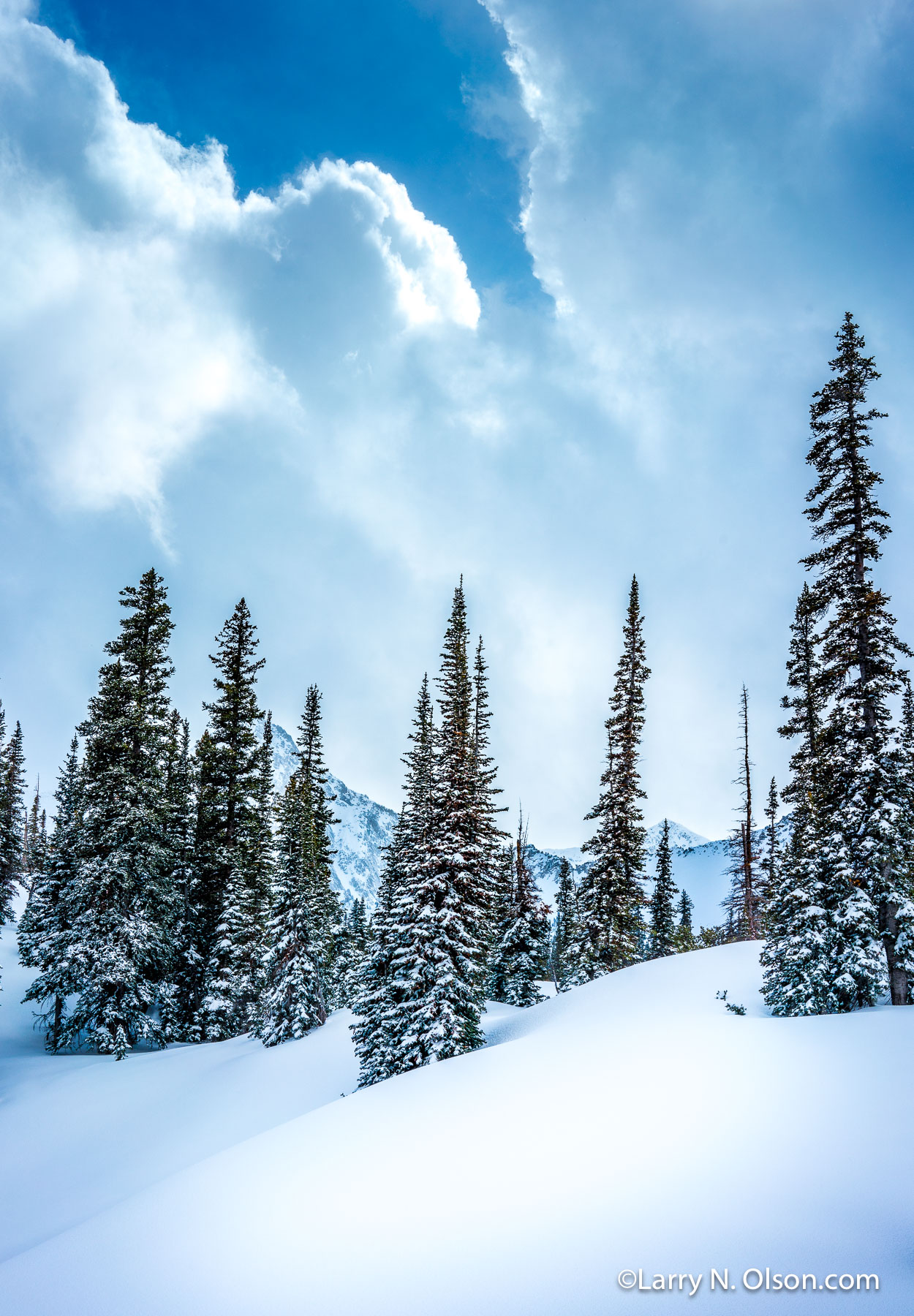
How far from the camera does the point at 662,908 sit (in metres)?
44.6

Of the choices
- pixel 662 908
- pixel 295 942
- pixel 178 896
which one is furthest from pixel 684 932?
pixel 178 896

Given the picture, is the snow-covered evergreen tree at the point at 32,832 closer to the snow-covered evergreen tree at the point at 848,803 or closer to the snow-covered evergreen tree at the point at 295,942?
the snow-covered evergreen tree at the point at 295,942

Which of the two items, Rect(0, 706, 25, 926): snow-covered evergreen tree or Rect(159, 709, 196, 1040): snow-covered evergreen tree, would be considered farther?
Rect(0, 706, 25, 926): snow-covered evergreen tree

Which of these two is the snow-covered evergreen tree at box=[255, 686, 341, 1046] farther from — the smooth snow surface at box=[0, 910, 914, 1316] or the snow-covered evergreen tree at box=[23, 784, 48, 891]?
the snow-covered evergreen tree at box=[23, 784, 48, 891]

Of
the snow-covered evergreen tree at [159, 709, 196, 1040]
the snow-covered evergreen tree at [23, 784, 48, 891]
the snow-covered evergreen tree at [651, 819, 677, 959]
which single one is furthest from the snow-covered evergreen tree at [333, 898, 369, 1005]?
the snow-covered evergreen tree at [23, 784, 48, 891]

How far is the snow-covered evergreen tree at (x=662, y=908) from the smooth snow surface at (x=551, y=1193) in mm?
35948

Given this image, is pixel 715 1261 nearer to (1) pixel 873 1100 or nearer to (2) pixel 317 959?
(1) pixel 873 1100

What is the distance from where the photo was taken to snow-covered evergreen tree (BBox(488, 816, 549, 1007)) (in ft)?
102

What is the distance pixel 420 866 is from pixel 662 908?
35099 millimetres

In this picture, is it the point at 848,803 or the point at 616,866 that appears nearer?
the point at 848,803

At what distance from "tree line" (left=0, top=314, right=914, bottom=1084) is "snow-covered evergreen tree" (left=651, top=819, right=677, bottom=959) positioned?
8.01 m

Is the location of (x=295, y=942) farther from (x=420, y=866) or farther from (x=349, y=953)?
(x=349, y=953)

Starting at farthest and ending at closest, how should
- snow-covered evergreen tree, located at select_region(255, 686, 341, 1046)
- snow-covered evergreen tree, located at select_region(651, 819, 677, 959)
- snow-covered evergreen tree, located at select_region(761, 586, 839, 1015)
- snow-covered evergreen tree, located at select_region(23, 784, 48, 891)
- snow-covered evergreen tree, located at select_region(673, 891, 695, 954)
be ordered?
snow-covered evergreen tree, located at select_region(23, 784, 48, 891), snow-covered evergreen tree, located at select_region(673, 891, 695, 954), snow-covered evergreen tree, located at select_region(651, 819, 677, 959), snow-covered evergreen tree, located at select_region(255, 686, 341, 1046), snow-covered evergreen tree, located at select_region(761, 586, 839, 1015)

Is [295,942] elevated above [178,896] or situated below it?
below
